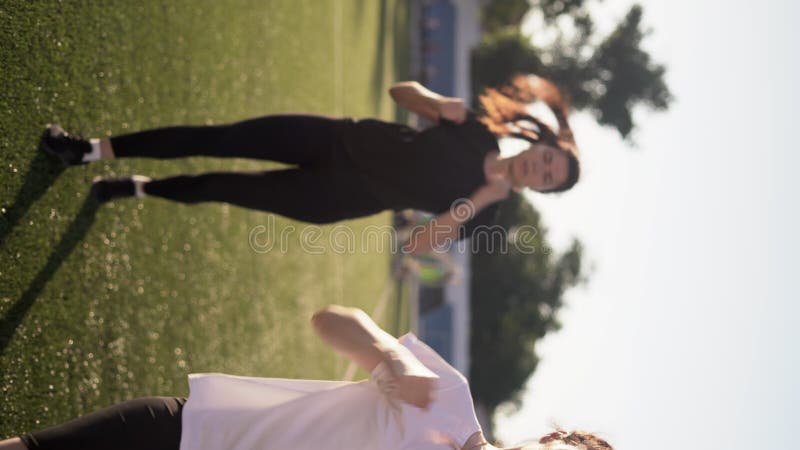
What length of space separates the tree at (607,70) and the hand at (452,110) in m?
24.2

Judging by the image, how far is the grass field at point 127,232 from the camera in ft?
10.2

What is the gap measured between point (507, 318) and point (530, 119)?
2764 cm

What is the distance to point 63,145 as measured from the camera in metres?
3.35

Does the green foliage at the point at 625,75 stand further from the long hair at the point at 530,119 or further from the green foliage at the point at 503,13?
the long hair at the point at 530,119

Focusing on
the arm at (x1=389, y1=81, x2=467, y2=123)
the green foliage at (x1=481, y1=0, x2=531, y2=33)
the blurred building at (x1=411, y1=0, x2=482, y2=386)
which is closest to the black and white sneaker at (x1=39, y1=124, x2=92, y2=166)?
the arm at (x1=389, y1=81, x2=467, y2=123)

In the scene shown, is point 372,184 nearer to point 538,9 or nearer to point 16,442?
point 16,442

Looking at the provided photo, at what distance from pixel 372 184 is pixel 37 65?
5.38 ft

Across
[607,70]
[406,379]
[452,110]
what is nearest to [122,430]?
[406,379]

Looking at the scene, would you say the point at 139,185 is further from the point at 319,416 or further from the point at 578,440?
the point at 578,440

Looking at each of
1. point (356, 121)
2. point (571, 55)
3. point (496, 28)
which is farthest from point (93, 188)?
point (496, 28)

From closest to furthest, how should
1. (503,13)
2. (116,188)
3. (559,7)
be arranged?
1. (116,188)
2. (559,7)
3. (503,13)

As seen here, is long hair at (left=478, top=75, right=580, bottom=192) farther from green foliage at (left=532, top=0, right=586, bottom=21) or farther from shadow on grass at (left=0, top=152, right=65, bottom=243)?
green foliage at (left=532, top=0, right=586, bottom=21)

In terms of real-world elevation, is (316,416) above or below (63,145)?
below

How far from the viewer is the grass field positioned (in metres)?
3.12
